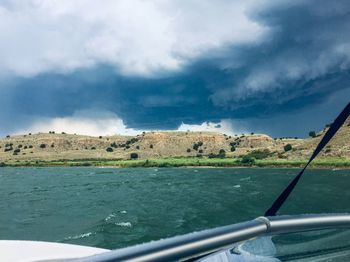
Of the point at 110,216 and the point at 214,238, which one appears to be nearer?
the point at 214,238

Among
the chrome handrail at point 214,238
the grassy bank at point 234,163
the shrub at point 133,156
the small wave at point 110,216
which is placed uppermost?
the shrub at point 133,156

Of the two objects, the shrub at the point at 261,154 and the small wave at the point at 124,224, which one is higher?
the shrub at the point at 261,154

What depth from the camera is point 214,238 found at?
5.32 ft

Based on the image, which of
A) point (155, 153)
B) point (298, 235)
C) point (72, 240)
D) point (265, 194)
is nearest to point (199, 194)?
point (265, 194)

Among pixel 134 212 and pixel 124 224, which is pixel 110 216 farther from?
pixel 124 224

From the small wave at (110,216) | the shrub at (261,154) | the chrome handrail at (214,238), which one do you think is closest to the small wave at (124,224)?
the small wave at (110,216)

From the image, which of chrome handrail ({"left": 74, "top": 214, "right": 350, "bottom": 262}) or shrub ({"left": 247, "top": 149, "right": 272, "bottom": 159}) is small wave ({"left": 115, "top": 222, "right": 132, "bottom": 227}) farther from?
shrub ({"left": 247, "top": 149, "right": 272, "bottom": 159})

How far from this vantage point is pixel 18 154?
188625mm

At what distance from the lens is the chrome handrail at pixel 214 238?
58.2 inches

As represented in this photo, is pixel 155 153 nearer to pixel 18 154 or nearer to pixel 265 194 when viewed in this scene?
pixel 18 154

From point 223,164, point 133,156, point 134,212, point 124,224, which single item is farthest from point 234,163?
point 124,224

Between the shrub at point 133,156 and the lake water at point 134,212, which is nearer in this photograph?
the lake water at point 134,212

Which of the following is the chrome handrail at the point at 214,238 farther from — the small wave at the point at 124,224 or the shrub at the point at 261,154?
the shrub at the point at 261,154

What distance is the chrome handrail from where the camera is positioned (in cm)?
148
